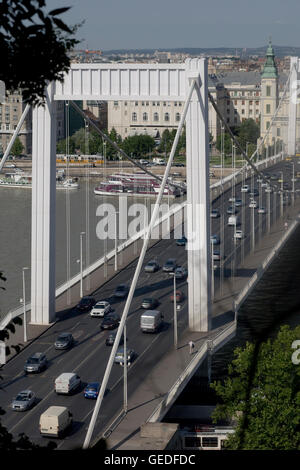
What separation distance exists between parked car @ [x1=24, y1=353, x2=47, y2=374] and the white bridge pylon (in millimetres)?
1190

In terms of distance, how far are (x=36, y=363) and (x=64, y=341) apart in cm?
64

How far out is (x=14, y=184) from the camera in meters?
23.9

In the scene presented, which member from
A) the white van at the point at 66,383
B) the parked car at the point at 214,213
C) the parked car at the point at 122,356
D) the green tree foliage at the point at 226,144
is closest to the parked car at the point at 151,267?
the parked car at the point at 122,356

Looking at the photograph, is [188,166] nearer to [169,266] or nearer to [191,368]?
[191,368]

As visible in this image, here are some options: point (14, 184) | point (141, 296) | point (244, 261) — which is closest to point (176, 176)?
point (14, 184)

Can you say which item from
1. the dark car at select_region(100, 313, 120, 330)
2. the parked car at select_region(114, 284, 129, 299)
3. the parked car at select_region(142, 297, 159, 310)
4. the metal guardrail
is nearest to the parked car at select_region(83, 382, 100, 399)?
the metal guardrail

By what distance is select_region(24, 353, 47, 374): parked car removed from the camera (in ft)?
24.0

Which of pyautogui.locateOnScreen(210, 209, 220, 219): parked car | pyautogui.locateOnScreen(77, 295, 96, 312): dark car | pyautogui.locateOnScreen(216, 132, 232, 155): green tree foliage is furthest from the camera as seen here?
pyautogui.locateOnScreen(216, 132, 232, 155): green tree foliage

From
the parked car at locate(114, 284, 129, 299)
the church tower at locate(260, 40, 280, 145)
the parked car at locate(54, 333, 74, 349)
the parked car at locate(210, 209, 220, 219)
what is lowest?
the parked car at locate(54, 333, 74, 349)

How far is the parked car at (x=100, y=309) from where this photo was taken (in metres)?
9.05

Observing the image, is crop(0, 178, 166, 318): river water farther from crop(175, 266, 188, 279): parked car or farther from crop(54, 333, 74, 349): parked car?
crop(175, 266, 188, 279): parked car

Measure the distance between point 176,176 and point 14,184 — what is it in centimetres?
403

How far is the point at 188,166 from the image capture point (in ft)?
28.6

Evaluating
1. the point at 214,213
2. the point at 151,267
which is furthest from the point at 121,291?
the point at 214,213
